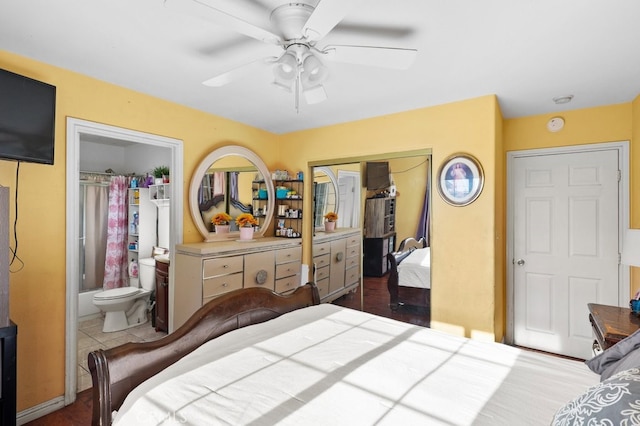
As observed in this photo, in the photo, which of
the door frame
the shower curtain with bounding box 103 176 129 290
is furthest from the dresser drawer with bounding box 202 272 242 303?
the door frame

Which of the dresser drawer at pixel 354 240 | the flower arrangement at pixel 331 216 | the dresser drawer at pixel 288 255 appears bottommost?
the dresser drawer at pixel 288 255

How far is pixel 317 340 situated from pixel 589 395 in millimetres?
1045

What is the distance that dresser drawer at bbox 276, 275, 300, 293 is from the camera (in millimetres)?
3272

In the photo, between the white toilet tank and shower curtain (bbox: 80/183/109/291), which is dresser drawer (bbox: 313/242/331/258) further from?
shower curtain (bbox: 80/183/109/291)

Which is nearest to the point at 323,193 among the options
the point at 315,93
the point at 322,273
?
the point at 322,273

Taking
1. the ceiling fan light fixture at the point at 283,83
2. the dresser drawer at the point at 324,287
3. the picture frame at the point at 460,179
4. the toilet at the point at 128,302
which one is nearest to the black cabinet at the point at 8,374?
the toilet at the point at 128,302

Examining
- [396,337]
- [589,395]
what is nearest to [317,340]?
[396,337]

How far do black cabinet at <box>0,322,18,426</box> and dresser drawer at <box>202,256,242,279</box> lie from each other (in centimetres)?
118

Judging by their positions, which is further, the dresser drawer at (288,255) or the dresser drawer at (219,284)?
the dresser drawer at (288,255)

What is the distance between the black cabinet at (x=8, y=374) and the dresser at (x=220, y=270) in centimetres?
115

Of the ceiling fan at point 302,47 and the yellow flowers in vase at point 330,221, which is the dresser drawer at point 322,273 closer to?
the yellow flowers in vase at point 330,221

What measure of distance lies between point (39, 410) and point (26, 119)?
1859mm

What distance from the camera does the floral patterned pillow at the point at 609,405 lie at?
697 mm

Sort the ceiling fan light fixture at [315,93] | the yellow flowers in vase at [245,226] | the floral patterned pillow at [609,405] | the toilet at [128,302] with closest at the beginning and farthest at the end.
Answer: the floral patterned pillow at [609,405] → the ceiling fan light fixture at [315,93] → the yellow flowers in vase at [245,226] → the toilet at [128,302]
